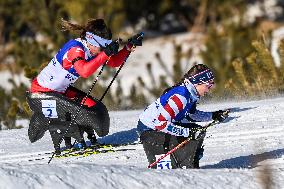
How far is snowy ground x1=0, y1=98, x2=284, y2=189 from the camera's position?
5293 mm

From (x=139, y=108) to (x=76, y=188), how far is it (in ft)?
20.7

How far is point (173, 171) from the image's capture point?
573cm

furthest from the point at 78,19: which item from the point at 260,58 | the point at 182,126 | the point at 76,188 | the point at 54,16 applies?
the point at 76,188

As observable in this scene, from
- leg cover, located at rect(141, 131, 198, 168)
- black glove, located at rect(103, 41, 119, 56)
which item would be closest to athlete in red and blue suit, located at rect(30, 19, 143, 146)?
black glove, located at rect(103, 41, 119, 56)

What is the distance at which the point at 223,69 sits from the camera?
48.8ft

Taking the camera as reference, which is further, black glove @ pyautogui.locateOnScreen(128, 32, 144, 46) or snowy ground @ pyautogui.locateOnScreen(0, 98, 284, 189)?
black glove @ pyautogui.locateOnScreen(128, 32, 144, 46)

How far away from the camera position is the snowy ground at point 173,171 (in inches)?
208

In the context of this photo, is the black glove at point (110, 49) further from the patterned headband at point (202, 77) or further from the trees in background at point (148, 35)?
the trees in background at point (148, 35)

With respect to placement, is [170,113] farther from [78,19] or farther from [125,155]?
[78,19]

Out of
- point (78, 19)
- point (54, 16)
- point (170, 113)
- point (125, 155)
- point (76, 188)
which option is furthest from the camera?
point (78, 19)

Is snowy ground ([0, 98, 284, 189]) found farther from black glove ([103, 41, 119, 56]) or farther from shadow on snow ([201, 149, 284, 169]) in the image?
black glove ([103, 41, 119, 56])

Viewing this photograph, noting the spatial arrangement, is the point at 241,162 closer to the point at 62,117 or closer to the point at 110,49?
the point at 110,49

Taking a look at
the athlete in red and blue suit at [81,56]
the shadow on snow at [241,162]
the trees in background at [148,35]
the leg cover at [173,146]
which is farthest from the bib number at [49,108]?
the shadow on snow at [241,162]

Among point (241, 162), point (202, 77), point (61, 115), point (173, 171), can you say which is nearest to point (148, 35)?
point (61, 115)
